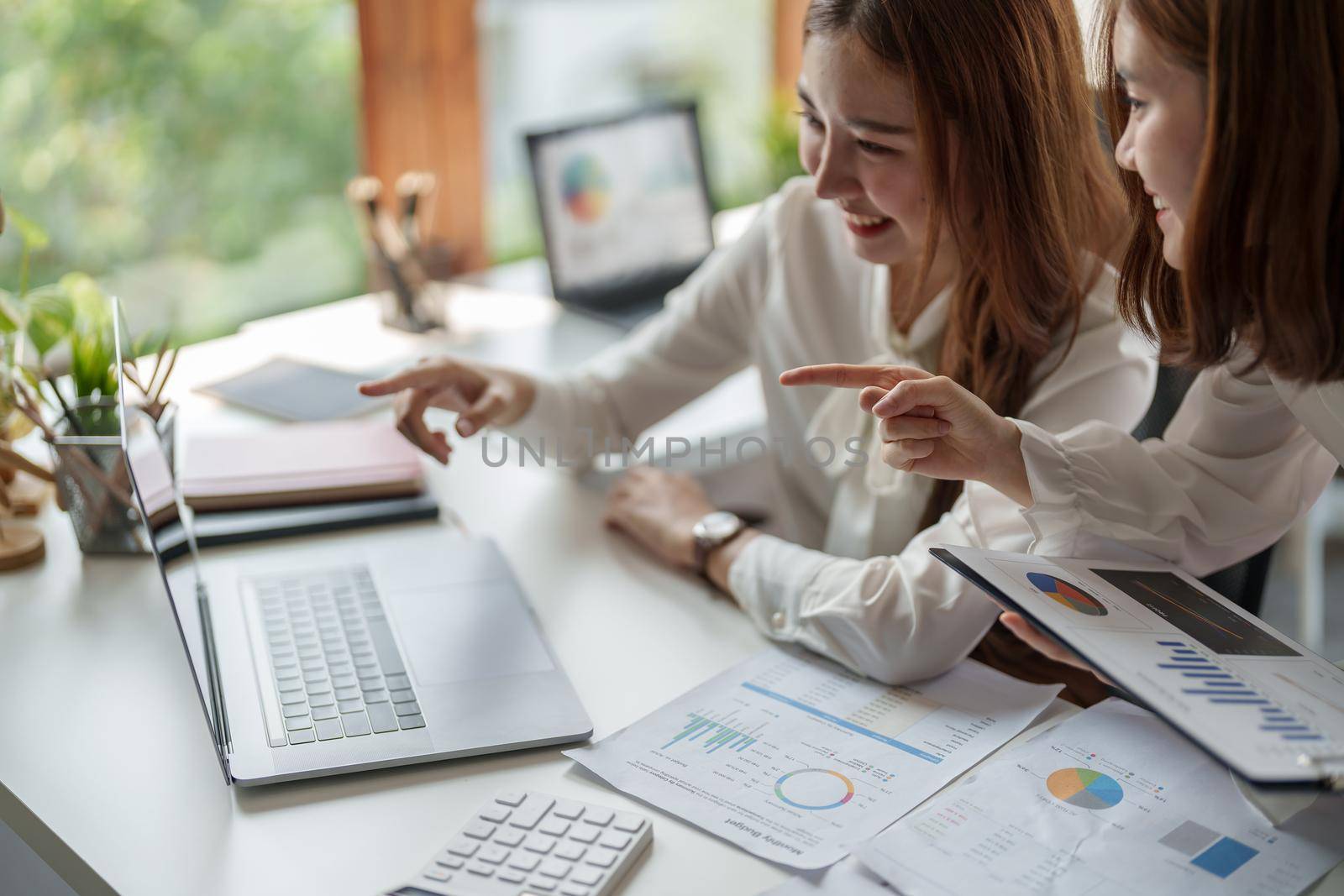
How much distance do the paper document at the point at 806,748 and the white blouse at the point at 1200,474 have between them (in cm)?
16

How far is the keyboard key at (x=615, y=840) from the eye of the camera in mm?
828

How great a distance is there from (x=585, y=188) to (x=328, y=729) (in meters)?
1.23

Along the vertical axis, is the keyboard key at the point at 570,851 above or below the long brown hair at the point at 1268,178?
below

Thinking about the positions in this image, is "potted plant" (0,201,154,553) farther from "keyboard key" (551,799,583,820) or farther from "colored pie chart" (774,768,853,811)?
"colored pie chart" (774,768,853,811)

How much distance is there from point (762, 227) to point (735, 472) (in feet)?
2.15

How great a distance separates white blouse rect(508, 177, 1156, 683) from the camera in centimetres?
107

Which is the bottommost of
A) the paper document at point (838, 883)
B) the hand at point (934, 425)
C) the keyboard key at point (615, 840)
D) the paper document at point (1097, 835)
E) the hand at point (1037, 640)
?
the paper document at point (838, 883)

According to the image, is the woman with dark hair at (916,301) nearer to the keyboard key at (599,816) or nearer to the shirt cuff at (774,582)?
the shirt cuff at (774,582)

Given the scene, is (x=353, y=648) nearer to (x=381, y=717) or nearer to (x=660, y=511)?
(x=381, y=717)

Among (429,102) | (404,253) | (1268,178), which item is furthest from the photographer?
(429,102)

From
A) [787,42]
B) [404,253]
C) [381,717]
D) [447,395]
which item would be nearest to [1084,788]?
[381,717]

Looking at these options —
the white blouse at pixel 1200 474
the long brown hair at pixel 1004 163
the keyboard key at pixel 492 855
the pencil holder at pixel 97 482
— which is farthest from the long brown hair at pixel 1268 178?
the pencil holder at pixel 97 482

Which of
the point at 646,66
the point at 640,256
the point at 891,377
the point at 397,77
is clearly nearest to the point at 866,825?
the point at 891,377

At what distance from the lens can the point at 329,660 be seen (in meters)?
1.07
